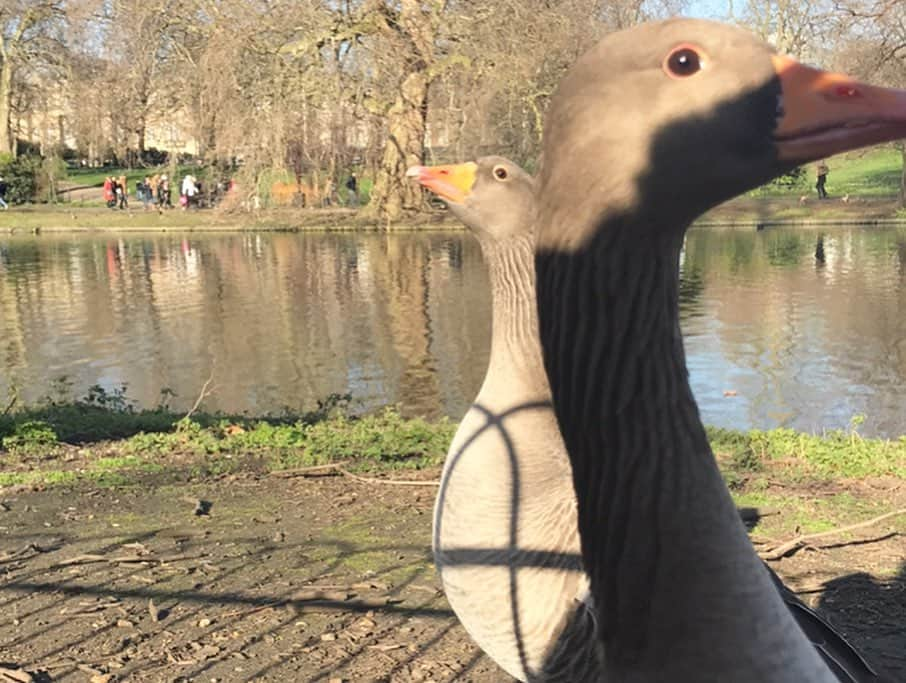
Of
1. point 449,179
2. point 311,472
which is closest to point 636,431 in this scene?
point 449,179

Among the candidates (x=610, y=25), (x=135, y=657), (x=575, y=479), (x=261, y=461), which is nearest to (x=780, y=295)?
(x=610, y=25)

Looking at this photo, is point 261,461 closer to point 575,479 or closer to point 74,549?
point 74,549

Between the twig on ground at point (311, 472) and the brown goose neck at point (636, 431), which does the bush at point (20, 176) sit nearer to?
the twig on ground at point (311, 472)

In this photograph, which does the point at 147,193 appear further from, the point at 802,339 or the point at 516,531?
the point at 516,531

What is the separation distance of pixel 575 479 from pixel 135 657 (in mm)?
2860

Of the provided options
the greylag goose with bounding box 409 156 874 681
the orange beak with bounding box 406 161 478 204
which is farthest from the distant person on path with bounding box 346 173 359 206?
the greylag goose with bounding box 409 156 874 681

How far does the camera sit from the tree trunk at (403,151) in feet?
42.5

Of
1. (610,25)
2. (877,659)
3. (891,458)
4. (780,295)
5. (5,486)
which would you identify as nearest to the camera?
(877,659)

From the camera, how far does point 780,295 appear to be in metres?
17.4

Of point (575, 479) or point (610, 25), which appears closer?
point (575, 479)

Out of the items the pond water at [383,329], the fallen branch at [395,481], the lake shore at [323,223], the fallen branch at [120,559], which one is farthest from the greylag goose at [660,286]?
the lake shore at [323,223]

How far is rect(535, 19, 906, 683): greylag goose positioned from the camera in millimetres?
1504

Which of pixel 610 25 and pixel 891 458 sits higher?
pixel 610 25

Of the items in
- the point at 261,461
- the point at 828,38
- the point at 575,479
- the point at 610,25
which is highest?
the point at 828,38
